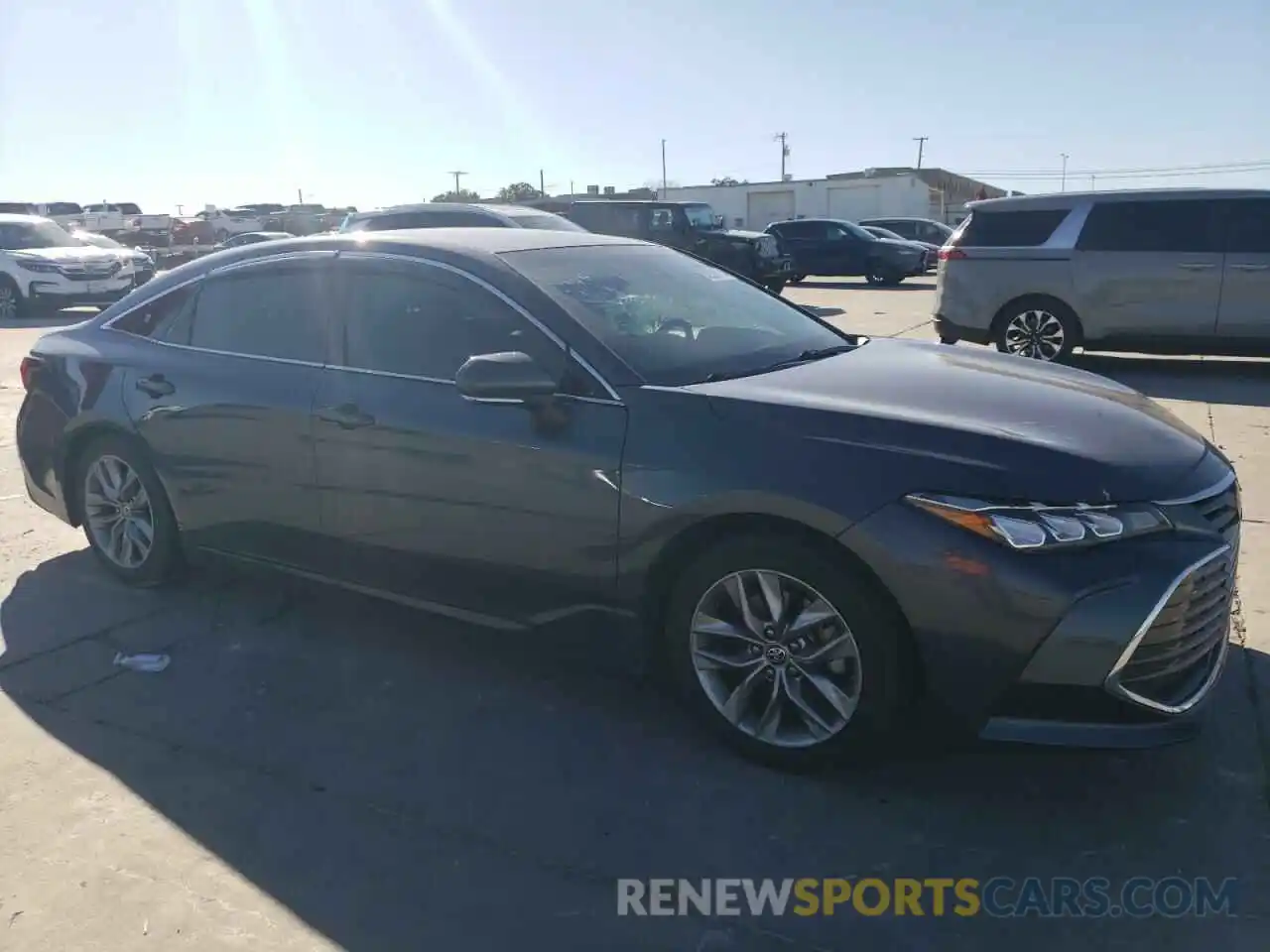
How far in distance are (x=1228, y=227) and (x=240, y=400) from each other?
921 centimetres

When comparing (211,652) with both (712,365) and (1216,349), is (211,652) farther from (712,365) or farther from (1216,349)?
(1216,349)

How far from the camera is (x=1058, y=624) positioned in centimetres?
281

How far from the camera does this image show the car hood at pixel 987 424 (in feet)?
9.70

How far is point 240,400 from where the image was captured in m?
4.37

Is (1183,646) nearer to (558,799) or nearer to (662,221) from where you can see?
Result: (558,799)


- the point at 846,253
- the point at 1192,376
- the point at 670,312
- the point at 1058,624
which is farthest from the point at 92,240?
the point at 1058,624

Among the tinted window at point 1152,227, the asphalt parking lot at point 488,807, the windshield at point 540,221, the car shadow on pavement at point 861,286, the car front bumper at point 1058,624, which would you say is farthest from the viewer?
the car shadow on pavement at point 861,286

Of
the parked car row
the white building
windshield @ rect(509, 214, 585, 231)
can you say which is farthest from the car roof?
the white building

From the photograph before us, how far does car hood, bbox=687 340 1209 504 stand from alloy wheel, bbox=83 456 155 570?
2837mm

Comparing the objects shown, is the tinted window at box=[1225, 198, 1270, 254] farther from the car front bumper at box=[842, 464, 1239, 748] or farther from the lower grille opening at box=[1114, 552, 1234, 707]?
the car front bumper at box=[842, 464, 1239, 748]

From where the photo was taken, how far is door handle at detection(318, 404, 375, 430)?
399 cm

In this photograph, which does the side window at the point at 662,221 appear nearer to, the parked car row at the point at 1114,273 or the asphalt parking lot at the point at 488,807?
the parked car row at the point at 1114,273

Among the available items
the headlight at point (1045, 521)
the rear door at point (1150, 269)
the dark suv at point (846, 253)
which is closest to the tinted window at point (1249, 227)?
the rear door at point (1150, 269)

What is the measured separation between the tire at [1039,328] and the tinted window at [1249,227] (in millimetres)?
1488
